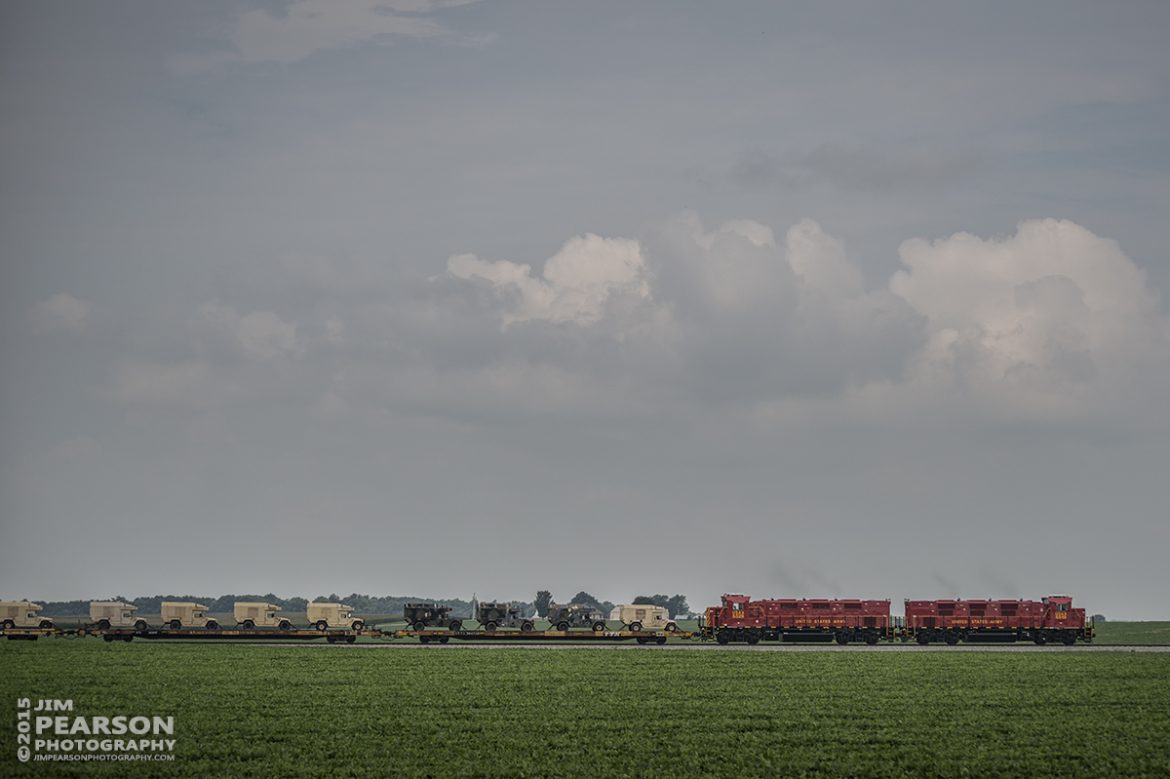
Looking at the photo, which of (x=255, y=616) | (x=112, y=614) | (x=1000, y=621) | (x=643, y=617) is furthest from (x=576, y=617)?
(x=112, y=614)

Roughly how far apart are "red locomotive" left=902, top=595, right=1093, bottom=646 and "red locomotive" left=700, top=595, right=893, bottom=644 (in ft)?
9.44

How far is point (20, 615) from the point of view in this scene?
8931 centimetres

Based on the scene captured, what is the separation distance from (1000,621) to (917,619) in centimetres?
594

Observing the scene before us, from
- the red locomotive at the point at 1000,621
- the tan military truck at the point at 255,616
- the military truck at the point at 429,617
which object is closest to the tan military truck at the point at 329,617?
the tan military truck at the point at 255,616

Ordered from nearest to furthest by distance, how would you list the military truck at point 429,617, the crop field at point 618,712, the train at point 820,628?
the crop field at point 618,712, the train at point 820,628, the military truck at point 429,617

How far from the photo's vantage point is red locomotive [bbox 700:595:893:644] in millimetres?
83250

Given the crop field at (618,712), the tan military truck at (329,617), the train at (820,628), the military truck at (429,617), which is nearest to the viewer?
the crop field at (618,712)

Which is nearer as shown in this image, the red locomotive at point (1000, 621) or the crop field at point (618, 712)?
the crop field at point (618, 712)

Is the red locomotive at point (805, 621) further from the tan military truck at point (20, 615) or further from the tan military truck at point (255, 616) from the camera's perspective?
the tan military truck at point (20, 615)

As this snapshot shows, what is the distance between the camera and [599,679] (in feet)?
165

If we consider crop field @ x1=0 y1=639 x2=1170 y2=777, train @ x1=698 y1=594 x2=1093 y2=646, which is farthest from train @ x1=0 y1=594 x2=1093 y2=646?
crop field @ x1=0 y1=639 x2=1170 y2=777

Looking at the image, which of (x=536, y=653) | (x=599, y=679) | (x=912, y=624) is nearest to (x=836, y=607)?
(x=912, y=624)

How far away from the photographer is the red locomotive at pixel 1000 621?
273 ft

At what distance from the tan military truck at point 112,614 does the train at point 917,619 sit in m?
47.5
